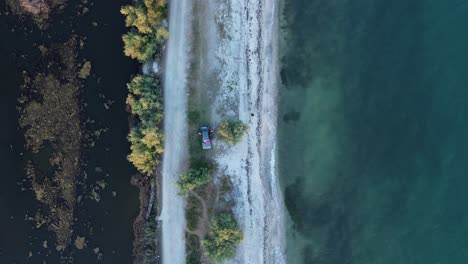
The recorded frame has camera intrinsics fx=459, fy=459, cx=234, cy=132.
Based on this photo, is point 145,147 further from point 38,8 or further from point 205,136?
point 38,8

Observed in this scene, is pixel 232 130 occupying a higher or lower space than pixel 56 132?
lower

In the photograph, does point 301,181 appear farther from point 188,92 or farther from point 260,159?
point 188,92

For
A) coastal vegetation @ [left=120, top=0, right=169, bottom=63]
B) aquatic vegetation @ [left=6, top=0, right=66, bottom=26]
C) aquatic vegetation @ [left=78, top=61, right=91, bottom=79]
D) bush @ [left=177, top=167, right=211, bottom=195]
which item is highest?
aquatic vegetation @ [left=6, top=0, right=66, bottom=26]

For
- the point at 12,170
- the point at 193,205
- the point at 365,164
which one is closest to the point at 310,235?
the point at 365,164

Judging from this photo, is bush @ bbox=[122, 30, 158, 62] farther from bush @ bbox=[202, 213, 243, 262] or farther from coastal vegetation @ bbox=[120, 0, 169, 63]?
bush @ bbox=[202, 213, 243, 262]

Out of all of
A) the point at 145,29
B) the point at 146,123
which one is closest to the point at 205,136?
the point at 146,123

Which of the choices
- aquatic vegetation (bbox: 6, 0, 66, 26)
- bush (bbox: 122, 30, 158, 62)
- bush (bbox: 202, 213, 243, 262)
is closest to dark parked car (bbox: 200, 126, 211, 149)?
bush (bbox: 202, 213, 243, 262)

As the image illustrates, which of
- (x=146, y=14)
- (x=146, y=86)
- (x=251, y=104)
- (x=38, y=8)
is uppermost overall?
(x=38, y=8)

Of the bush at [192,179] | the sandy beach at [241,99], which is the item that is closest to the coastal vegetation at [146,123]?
the sandy beach at [241,99]
